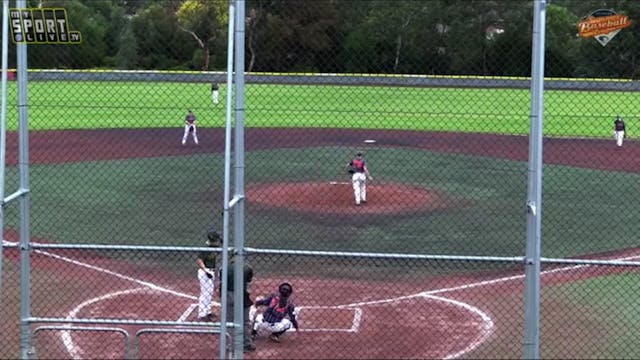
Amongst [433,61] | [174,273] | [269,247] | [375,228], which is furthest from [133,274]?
[433,61]

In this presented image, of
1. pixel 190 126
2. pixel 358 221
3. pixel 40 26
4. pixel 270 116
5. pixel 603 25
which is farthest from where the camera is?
pixel 270 116

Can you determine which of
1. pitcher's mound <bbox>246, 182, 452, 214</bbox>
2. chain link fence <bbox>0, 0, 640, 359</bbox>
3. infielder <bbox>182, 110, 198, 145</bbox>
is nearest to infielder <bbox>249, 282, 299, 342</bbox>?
chain link fence <bbox>0, 0, 640, 359</bbox>

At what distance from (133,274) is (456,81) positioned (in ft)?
23.9

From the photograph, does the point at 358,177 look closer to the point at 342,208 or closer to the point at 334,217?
the point at 342,208

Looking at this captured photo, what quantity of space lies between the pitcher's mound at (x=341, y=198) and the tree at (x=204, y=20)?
9327mm

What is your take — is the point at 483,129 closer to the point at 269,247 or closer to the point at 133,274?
the point at 269,247

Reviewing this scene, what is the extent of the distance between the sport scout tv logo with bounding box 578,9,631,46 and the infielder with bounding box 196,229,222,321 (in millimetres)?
5980

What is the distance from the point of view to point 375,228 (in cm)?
1861

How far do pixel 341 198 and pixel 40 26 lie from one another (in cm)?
1392

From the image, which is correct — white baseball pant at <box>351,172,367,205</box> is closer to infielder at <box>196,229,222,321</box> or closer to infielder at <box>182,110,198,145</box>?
infielder at <box>196,229,222,321</box>

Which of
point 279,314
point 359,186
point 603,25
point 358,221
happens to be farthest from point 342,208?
point 603,25

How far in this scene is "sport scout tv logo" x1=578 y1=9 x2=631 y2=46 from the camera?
800 cm

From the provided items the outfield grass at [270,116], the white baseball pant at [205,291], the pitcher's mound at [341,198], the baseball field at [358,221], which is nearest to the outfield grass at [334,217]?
the baseball field at [358,221]

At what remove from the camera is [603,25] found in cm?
803
